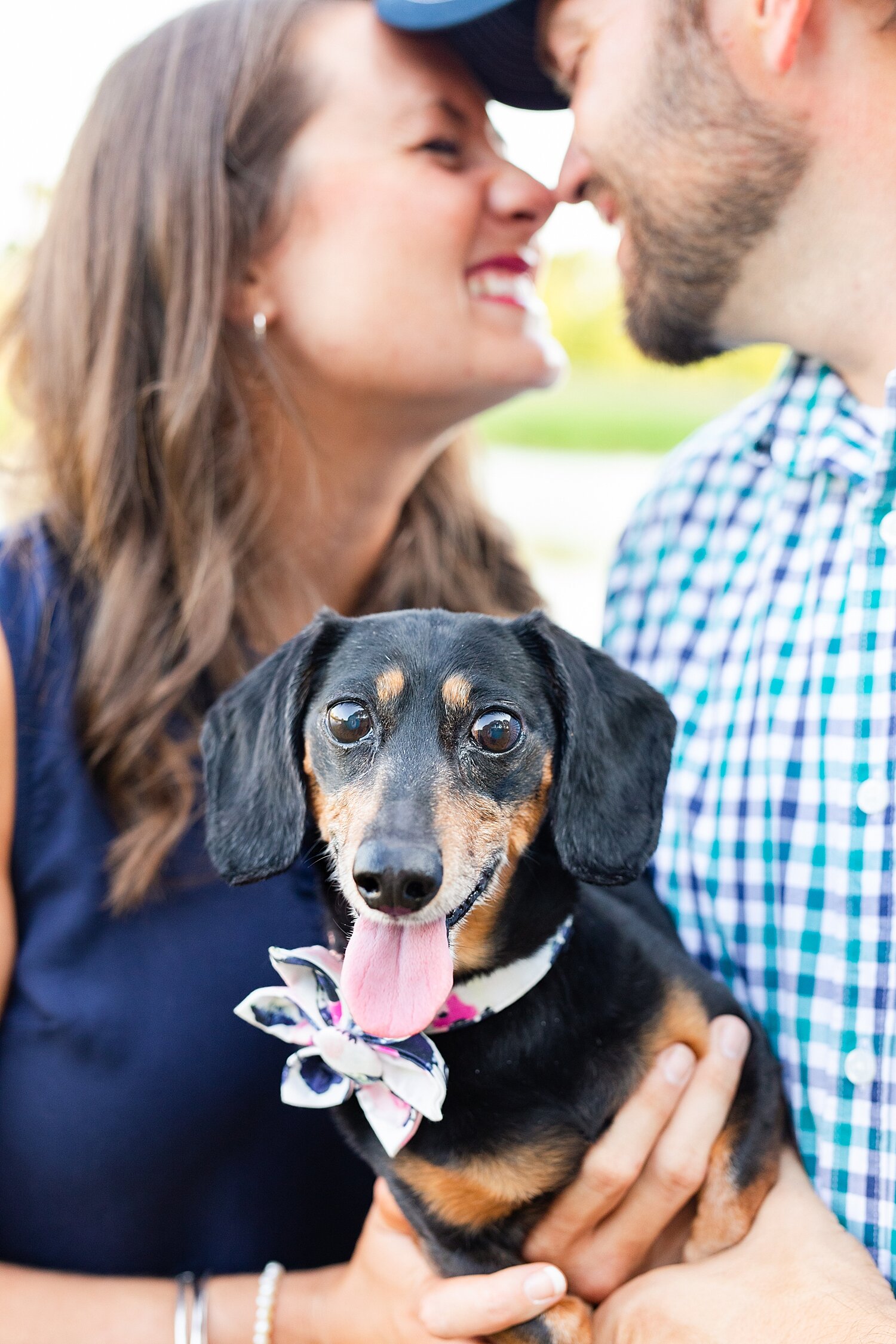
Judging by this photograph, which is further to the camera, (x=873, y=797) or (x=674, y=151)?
(x=674, y=151)

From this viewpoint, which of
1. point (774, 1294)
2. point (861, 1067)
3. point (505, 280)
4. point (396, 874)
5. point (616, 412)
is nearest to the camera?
point (396, 874)

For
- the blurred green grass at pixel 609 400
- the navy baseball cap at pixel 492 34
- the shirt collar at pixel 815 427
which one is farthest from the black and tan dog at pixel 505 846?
the blurred green grass at pixel 609 400

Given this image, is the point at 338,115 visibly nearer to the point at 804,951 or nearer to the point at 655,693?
the point at 655,693

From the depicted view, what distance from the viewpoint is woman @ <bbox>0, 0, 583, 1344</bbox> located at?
1888 mm

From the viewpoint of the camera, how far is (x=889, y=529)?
1.75 meters

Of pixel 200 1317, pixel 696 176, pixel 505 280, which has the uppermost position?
pixel 696 176

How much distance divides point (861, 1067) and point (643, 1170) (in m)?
0.36

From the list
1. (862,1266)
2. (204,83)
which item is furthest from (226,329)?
(862,1266)

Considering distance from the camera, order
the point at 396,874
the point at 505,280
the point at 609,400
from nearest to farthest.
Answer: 1. the point at 396,874
2. the point at 505,280
3. the point at 609,400

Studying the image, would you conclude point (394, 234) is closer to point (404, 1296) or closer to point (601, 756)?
point (601, 756)

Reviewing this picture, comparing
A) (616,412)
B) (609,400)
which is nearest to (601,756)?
(616,412)

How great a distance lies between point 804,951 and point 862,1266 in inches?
17.0

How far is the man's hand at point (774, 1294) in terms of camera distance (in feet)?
4.80

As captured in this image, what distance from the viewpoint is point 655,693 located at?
1717mm
